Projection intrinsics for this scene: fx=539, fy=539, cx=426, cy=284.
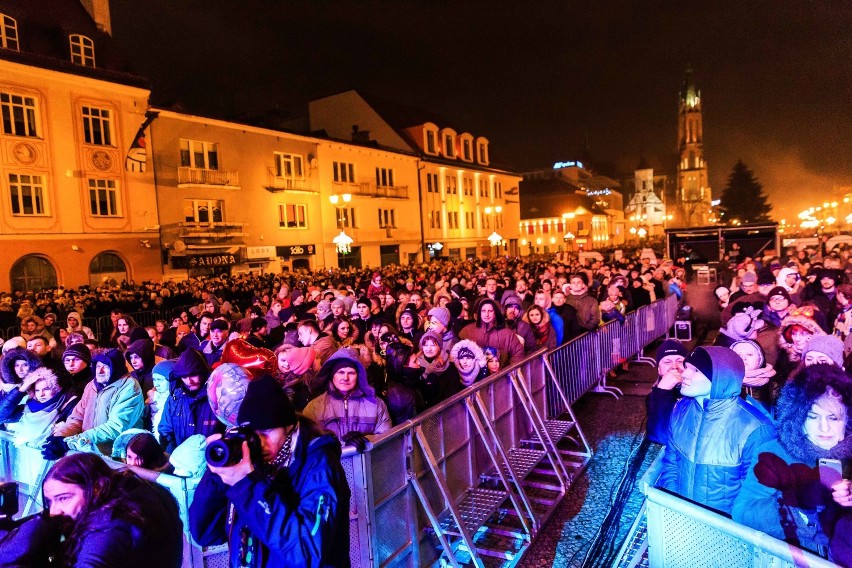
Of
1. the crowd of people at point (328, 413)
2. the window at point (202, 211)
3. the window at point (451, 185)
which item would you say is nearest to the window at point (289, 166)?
the window at point (202, 211)

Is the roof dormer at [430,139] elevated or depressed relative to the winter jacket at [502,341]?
elevated

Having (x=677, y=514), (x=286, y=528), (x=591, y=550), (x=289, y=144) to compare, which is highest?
(x=289, y=144)

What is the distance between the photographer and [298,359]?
16.8ft

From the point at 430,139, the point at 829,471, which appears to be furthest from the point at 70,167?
the point at 430,139

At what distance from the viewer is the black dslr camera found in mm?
1982

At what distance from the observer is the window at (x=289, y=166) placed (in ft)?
96.4

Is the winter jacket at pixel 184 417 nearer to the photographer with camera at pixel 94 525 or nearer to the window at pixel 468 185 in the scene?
the photographer with camera at pixel 94 525

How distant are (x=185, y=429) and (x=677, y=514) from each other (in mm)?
3306

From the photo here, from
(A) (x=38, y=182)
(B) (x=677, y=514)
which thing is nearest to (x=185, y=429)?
(B) (x=677, y=514)

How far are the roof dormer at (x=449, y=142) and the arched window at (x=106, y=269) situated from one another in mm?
26791

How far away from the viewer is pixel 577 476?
18.8ft

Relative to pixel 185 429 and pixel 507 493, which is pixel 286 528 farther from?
pixel 507 493

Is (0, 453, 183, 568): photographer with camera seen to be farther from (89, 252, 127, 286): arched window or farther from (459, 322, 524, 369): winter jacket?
(89, 252, 127, 286): arched window

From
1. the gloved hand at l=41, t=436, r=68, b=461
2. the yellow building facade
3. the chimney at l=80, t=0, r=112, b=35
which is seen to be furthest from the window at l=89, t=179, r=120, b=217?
the gloved hand at l=41, t=436, r=68, b=461
